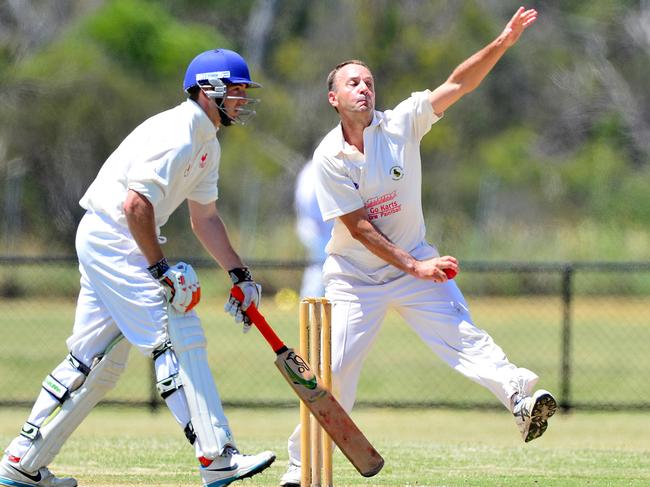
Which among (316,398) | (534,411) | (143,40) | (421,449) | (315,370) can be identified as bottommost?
(421,449)

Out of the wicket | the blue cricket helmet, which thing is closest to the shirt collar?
the blue cricket helmet

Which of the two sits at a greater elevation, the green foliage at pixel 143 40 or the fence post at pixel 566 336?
the green foliage at pixel 143 40

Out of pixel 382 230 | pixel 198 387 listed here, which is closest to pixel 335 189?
pixel 382 230

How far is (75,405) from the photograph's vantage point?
23.3ft

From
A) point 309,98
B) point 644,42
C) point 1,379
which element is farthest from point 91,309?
point 644,42

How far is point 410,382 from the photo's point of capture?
669 inches

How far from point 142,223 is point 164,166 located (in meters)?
0.29

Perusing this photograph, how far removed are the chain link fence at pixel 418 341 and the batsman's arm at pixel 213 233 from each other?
238 inches

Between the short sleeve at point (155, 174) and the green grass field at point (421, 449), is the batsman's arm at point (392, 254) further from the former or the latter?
the green grass field at point (421, 449)

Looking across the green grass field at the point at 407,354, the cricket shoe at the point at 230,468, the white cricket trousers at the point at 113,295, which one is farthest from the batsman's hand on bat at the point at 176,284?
the green grass field at the point at 407,354

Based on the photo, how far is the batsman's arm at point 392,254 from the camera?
7.20 metres

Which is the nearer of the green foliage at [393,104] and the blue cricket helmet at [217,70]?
the blue cricket helmet at [217,70]

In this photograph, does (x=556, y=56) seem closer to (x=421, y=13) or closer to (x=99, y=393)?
(x=421, y=13)

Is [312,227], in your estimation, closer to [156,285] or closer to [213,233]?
[213,233]
